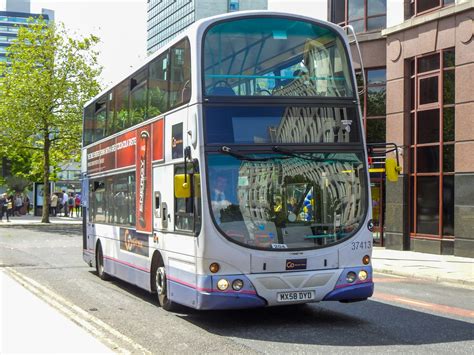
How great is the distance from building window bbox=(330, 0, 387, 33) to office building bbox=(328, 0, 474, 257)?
0.14ft

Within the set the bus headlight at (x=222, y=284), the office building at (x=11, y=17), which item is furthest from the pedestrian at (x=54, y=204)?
the office building at (x=11, y=17)

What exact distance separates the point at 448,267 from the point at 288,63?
34.6ft

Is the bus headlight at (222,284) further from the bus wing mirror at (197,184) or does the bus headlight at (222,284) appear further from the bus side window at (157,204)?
the bus side window at (157,204)

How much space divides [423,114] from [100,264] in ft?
40.8

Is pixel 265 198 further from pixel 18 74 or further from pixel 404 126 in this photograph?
pixel 18 74

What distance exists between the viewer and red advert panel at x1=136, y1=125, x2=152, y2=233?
11.3m

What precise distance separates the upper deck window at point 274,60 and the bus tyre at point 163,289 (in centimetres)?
298

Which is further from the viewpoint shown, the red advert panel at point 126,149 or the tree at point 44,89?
the tree at point 44,89

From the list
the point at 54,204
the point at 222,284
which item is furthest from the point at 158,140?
the point at 54,204

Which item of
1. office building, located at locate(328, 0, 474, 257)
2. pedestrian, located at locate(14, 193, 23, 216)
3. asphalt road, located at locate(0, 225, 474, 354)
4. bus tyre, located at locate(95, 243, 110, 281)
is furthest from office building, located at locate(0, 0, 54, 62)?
asphalt road, located at locate(0, 225, 474, 354)

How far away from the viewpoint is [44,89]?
39.3 metres

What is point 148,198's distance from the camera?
445 inches

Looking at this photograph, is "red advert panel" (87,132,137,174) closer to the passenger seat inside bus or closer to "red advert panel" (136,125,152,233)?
→ "red advert panel" (136,125,152,233)

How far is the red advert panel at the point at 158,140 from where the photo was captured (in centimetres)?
1073
